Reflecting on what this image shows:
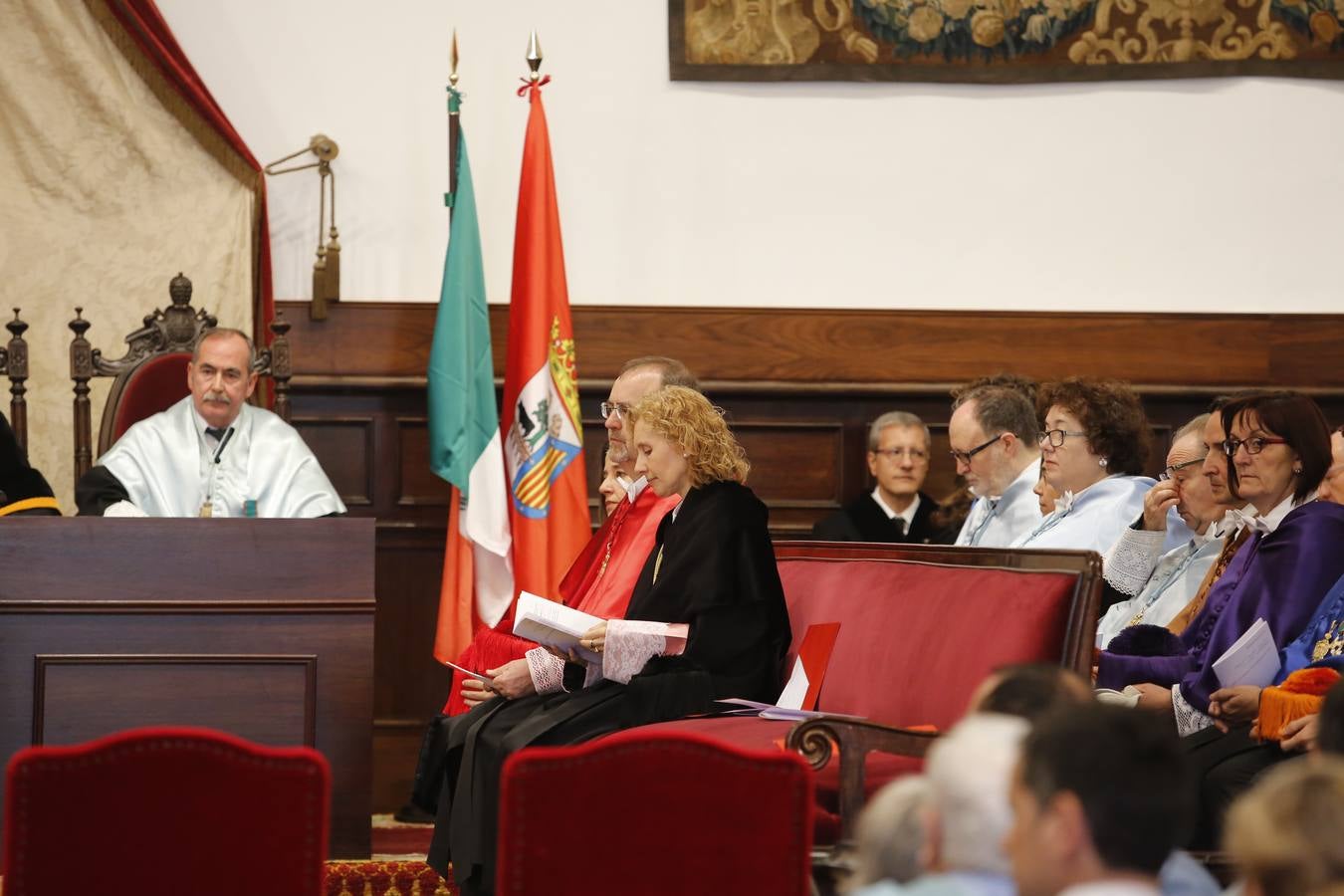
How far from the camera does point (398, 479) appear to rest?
718 centimetres

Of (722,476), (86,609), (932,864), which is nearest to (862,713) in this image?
(722,476)

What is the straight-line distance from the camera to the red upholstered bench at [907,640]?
3.26 metres

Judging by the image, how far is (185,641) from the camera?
4.76 m

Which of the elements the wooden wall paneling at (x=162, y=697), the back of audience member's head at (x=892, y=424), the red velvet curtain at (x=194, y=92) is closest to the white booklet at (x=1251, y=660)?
the wooden wall paneling at (x=162, y=697)

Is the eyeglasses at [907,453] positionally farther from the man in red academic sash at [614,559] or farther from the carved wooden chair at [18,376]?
the carved wooden chair at [18,376]

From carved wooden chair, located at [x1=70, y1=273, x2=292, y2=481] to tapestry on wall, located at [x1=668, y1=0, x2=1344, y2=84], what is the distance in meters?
→ 2.44

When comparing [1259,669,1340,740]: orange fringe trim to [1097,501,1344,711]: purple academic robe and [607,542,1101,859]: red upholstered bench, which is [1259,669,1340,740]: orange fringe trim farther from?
[607,542,1101,859]: red upholstered bench

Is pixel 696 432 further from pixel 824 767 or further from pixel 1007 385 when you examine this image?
pixel 1007 385

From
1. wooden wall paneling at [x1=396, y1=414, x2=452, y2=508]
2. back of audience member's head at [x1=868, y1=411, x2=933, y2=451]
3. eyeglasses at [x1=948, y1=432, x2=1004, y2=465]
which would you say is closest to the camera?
eyeglasses at [x1=948, y1=432, x2=1004, y2=465]

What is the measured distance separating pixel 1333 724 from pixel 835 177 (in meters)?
5.57

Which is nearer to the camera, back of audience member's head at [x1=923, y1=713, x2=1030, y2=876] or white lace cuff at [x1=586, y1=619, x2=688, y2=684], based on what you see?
back of audience member's head at [x1=923, y1=713, x2=1030, y2=876]

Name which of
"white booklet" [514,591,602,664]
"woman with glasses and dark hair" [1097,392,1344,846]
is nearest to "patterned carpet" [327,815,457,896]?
"white booklet" [514,591,602,664]

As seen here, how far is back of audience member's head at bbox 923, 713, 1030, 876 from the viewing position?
1.86 m

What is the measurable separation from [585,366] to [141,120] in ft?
7.42
